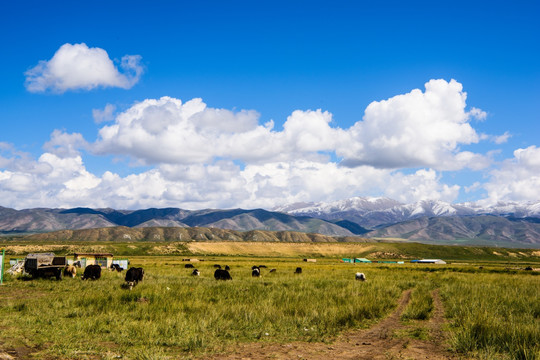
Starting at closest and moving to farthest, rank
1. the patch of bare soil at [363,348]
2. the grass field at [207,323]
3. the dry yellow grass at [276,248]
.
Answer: the patch of bare soil at [363,348], the grass field at [207,323], the dry yellow grass at [276,248]

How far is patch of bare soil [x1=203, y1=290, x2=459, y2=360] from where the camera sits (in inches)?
457

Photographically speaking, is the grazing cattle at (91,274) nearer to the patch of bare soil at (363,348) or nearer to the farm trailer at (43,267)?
the farm trailer at (43,267)

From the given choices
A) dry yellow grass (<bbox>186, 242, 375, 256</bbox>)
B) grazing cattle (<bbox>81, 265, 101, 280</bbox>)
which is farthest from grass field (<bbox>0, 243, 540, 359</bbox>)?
dry yellow grass (<bbox>186, 242, 375, 256</bbox>)

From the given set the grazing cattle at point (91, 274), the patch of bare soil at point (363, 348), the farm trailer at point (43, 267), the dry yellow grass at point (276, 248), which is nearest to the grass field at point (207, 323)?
the patch of bare soil at point (363, 348)

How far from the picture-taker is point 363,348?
41.3ft

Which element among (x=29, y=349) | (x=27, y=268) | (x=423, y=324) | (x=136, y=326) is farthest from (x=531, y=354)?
(x=27, y=268)

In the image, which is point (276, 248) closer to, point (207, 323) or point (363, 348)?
point (207, 323)

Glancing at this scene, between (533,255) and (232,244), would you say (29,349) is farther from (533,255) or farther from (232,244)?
(533,255)

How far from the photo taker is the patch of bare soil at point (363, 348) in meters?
11.6

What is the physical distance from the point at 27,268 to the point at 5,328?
77.4 ft

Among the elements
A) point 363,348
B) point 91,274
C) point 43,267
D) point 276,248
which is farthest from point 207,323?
point 276,248

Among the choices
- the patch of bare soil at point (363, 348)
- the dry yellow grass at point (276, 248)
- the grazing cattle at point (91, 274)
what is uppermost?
the patch of bare soil at point (363, 348)

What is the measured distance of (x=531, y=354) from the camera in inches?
423

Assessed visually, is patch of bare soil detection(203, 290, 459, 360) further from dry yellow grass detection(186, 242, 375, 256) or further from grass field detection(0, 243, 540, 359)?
dry yellow grass detection(186, 242, 375, 256)
